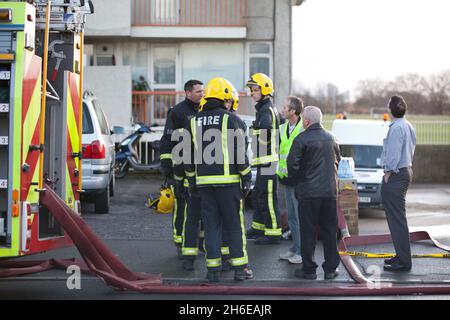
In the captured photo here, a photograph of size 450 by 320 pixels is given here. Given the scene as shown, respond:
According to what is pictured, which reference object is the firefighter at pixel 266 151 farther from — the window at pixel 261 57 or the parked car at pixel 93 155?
the window at pixel 261 57

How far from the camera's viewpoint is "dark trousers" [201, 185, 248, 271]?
8555 millimetres

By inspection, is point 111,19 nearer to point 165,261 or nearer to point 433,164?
point 433,164

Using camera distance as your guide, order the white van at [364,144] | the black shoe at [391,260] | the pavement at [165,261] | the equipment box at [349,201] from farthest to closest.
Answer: the white van at [364,144], the equipment box at [349,201], the black shoe at [391,260], the pavement at [165,261]

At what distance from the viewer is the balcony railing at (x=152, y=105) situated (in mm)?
21703

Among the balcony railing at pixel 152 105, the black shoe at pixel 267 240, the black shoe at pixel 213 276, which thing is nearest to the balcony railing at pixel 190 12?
the balcony railing at pixel 152 105

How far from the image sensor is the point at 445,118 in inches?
1052

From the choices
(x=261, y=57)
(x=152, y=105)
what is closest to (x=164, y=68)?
(x=152, y=105)

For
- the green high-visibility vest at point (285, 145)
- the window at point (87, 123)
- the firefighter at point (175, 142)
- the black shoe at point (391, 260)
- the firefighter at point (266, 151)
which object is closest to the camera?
the black shoe at point (391, 260)

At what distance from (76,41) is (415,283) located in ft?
14.5

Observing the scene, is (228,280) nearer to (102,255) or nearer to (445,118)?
(102,255)

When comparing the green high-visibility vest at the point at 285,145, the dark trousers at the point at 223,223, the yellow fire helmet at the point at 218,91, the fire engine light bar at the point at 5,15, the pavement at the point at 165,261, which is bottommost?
the pavement at the point at 165,261

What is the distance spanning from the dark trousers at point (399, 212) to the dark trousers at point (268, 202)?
5.57 ft

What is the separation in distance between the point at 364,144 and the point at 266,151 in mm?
6023

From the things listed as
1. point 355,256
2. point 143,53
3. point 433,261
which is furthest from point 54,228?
point 143,53
